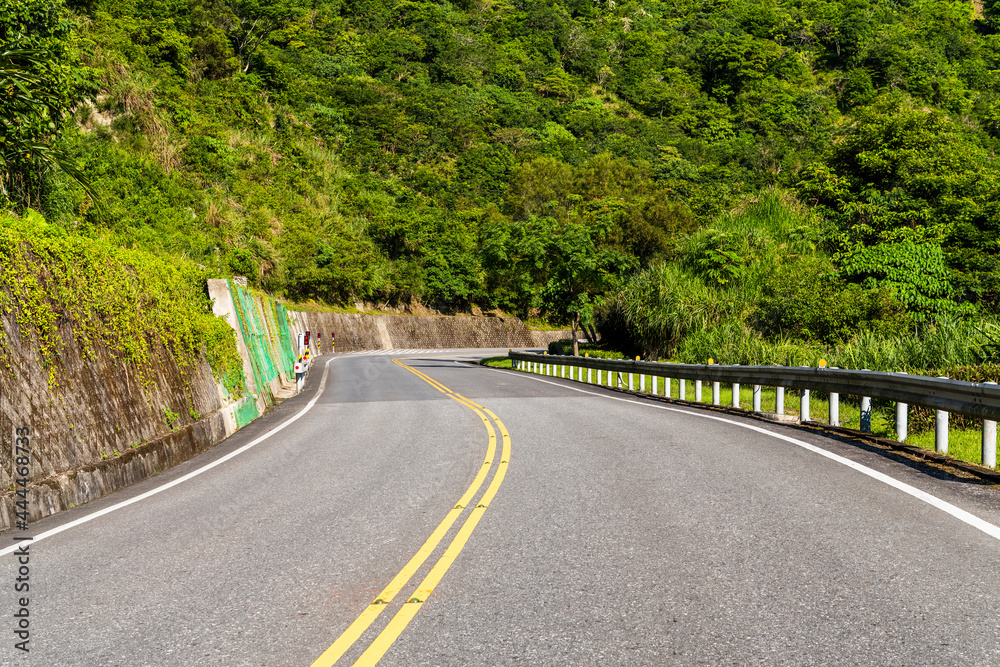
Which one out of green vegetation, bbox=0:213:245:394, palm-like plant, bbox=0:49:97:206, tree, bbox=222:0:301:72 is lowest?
green vegetation, bbox=0:213:245:394

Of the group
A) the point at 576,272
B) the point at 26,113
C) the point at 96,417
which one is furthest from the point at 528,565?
the point at 576,272

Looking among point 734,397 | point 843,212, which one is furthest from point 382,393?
point 843,212

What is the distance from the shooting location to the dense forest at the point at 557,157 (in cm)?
2797

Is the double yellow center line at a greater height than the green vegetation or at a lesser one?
lesser

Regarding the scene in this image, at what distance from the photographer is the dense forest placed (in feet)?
91.8

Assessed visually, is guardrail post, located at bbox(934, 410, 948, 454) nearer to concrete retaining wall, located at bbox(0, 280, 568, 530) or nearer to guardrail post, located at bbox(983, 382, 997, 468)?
guardrail post, located at bbox(983, 382, 997, 468)

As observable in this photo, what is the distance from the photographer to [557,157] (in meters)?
101

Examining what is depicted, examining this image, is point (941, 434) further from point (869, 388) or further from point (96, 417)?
point (96, 417)

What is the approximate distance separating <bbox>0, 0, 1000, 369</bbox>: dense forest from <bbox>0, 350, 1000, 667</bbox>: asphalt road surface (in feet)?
17.1

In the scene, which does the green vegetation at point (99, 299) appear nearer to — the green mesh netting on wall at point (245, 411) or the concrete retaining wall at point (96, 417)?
the concrete retaining wall at point (96, 417)

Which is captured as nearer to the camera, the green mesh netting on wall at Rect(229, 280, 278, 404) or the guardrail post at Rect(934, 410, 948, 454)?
the guardrail post at Rect(934, 410, 948, 454)

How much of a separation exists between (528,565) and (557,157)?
9961cm

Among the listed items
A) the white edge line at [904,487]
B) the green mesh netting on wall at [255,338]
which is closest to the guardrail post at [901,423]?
the white edge line at [904,487]

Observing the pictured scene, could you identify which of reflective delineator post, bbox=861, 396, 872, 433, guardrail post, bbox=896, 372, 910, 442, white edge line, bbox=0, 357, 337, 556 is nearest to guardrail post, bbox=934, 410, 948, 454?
guardrail post, bbox=896, 372, 910, 442
